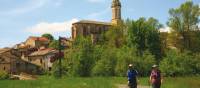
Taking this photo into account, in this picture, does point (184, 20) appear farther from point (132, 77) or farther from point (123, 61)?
point (132, 77)

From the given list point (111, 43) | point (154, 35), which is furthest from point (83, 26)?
point (154, 35)

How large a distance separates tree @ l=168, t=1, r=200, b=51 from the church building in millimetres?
52478

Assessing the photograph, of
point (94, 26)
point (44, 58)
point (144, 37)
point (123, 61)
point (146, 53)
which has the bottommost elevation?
point (44, 58)

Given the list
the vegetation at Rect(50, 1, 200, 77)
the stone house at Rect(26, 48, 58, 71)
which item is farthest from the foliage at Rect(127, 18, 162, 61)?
the stone house at Rect(26, 48, 58, 71)

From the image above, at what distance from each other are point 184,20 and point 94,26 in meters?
62.9

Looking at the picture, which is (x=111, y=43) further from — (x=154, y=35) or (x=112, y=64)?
(x=112, y=64)

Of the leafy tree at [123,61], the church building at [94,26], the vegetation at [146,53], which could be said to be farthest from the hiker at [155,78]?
the church building at [94,26]

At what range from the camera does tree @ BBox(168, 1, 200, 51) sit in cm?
9294

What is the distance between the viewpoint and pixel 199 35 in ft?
306

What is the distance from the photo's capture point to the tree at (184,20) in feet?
305

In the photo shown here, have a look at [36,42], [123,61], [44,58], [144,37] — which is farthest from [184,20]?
[36,42]

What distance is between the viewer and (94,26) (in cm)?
15325

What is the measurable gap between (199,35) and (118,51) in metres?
19.6

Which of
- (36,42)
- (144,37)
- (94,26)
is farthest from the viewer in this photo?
(36,42)
